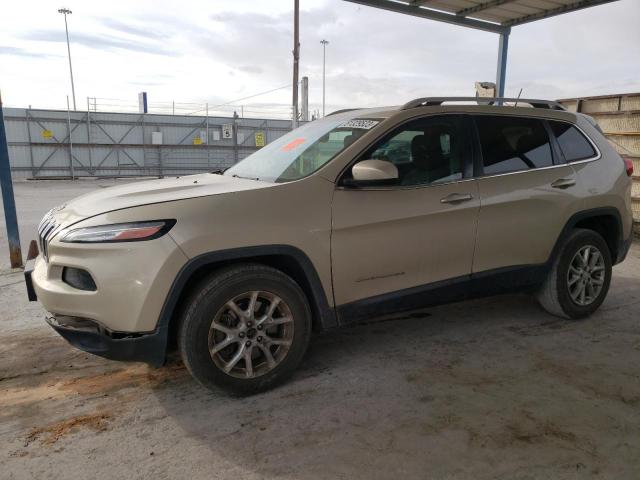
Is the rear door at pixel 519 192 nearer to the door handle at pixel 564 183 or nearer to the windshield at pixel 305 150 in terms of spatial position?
the door handle at pixel 564 183

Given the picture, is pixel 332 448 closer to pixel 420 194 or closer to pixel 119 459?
pixel 119 459

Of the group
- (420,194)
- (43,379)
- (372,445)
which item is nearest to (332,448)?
(372,445)

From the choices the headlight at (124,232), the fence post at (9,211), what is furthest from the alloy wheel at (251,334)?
the fence post at (9,211)

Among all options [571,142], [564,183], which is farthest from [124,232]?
[571,142]

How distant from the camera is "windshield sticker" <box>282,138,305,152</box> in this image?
381cm

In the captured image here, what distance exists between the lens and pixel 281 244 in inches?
118

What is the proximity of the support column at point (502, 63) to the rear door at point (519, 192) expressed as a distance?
5571mm

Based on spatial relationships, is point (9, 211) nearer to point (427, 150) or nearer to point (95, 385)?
point (95, 385)

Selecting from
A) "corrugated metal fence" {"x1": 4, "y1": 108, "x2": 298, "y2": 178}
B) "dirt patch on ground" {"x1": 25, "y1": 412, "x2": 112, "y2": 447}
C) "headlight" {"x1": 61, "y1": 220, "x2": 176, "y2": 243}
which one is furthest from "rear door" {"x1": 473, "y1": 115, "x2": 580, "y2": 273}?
"corrugated metal fence" {"x1": 4, "y1": 108, "x2": 298, "y2": 178}

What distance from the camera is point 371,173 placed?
318 cm

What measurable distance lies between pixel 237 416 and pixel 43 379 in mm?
1482

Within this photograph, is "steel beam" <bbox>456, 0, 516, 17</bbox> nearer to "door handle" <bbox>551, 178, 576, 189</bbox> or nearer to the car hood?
"door handle" <bbox>551, 178, 576, 189</bbox>

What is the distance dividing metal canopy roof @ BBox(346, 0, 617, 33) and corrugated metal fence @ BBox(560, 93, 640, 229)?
1592 millimetres

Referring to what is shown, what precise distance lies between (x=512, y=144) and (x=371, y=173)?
1.48 metres
